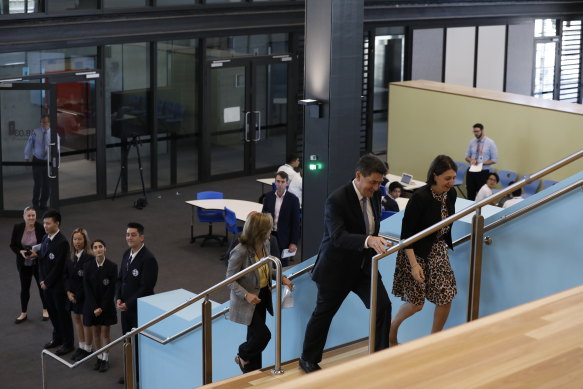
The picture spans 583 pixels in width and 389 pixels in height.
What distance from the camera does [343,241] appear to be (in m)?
5.70

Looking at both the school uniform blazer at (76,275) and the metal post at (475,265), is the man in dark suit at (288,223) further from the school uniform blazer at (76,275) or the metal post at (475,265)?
the metal post at (475,265)

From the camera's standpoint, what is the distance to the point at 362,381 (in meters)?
4.11

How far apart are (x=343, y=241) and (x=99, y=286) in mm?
4534

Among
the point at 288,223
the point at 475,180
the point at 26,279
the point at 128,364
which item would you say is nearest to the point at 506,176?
the point at 475,180

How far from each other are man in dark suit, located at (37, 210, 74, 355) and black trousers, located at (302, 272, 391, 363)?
463cm

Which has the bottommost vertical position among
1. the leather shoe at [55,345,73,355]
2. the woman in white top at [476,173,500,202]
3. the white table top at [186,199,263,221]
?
the leather shoe at [55,345,73,355]

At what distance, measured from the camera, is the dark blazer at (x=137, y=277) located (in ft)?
29.8

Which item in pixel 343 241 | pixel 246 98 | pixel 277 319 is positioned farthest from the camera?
pixel 246 98

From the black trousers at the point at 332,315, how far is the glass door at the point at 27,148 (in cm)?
969

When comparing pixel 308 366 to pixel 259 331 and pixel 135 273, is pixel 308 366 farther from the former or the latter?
pixel 135 273

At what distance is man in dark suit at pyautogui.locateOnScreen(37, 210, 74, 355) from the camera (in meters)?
10.0

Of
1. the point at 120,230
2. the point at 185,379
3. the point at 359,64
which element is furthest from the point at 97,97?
the point at 185,379

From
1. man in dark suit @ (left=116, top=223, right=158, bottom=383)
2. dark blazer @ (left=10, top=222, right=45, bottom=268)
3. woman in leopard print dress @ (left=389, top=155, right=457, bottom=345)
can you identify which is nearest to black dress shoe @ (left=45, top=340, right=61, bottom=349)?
dark blazer @ (left=10, top=222, right=45, bottom=268)

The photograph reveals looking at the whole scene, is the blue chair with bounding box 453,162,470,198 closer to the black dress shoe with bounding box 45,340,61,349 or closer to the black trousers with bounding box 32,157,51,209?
the black trousers with bounding box 32,157,51,209
